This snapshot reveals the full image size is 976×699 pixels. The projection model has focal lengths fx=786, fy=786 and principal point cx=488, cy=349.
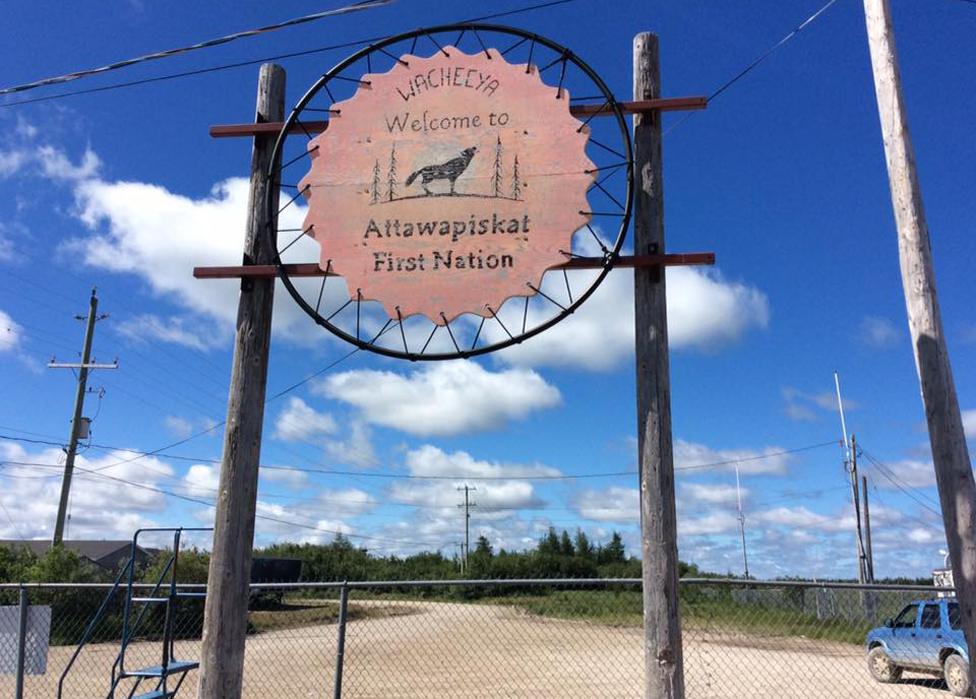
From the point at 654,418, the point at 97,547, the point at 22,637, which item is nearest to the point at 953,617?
the point at 654,418

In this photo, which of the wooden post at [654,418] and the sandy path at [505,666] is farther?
the sandy path at [505,666]

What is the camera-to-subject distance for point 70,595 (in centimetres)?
1644

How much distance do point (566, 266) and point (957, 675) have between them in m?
10.3

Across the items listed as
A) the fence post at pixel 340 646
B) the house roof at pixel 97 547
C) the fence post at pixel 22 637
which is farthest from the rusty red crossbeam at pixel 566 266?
the house roof at pixel 97 547

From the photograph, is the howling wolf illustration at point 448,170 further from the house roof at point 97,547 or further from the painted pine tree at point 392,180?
the house roof at point 97,547

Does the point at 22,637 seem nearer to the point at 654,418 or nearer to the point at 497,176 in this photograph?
the point at 497,176

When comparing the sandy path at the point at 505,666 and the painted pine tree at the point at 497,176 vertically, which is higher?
the painted pine tree at the point at 497,176

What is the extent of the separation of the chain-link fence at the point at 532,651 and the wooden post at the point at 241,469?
66.6 inches

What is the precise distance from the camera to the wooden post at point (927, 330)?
4.00m

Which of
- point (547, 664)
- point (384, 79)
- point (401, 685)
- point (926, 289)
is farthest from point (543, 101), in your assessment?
point (547, 664)

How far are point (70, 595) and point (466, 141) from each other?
1566 centimetres

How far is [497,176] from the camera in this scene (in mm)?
4957

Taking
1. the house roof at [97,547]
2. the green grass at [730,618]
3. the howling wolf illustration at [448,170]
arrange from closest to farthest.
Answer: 1. the howling wolf illustration at [448,170]
2. the green grass at [730,618]
3. the house roof at [97,547]

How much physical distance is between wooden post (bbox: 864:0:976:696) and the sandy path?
7572 mm
